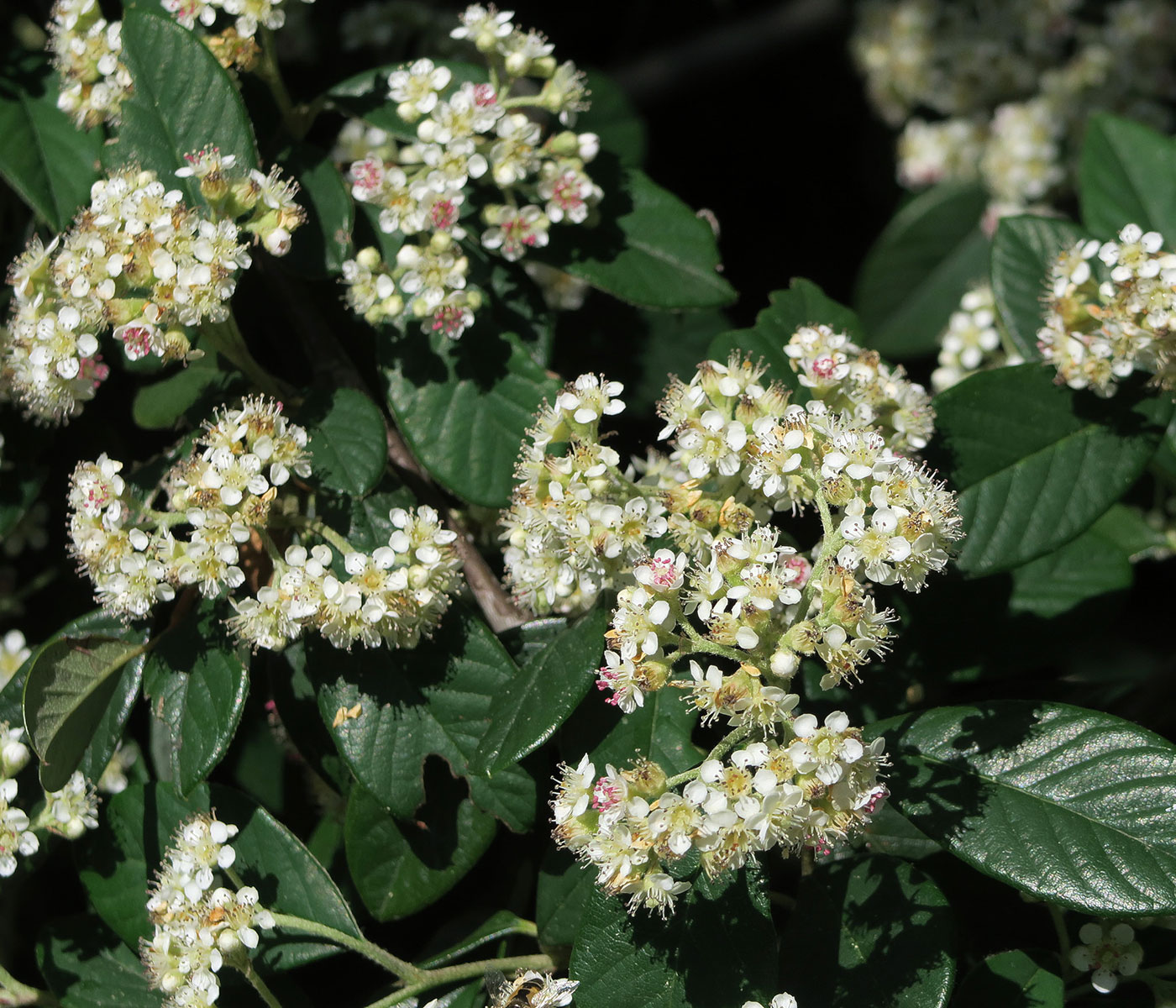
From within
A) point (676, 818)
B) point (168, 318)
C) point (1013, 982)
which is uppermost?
point (168, 318)

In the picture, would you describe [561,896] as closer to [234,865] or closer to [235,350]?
[234,865]

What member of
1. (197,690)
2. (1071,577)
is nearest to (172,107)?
(197,690)

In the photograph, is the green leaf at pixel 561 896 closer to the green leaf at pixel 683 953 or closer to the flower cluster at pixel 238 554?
the green leaf at pixel 683 953

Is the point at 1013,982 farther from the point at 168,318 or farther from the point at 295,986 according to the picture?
the point at 168,318

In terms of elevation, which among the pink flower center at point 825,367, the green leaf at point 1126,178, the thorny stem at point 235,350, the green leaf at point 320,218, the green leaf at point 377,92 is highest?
the green leaf at point 377,92

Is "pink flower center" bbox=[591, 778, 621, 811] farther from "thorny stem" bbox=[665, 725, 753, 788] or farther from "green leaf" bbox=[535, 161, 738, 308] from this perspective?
"green leaf" bbox=[535, 161, 738, 308]

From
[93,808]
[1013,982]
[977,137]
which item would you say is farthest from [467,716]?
[977,137]

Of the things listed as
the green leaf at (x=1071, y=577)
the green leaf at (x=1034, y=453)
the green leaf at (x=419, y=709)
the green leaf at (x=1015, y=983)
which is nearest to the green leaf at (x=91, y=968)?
the green leaf at (x=419, y=709)
